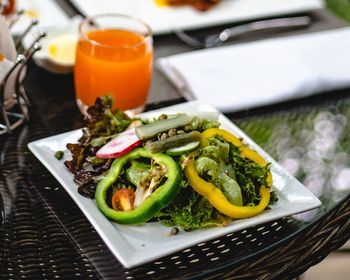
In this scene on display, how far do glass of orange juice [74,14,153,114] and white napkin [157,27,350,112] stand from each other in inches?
5.3

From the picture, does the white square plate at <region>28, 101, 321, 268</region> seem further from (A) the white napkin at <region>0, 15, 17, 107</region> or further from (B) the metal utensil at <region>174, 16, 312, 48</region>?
(B) the metal utensil at <region>174, 16, 312, 48</region>

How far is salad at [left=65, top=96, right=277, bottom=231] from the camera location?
0.98 meters

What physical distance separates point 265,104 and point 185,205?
469mm

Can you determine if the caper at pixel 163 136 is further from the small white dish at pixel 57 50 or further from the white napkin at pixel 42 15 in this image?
the white napkin at pixel 42 15

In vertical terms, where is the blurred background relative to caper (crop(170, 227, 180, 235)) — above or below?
below

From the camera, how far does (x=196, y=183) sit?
3.24 ft

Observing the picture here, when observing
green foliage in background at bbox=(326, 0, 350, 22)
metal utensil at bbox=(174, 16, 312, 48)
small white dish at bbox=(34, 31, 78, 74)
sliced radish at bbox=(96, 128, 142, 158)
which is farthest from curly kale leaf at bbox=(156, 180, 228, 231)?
green foliage in background at bbox=(326, 0, 350, 22)

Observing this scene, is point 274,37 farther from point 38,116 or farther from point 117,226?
point 117,226

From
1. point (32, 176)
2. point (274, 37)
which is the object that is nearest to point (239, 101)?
point (274, 37)

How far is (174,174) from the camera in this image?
978 millimetres

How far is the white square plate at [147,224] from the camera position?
35.8 inches

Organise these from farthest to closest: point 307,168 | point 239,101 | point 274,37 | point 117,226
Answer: point 274,37 → point 239,101 → point 307,168 → point 117,226

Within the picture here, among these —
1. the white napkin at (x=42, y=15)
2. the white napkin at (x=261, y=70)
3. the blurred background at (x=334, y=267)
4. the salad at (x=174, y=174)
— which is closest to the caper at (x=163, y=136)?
the salad at (x=174, y=174)

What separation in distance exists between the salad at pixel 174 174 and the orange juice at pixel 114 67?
8.5 inches
